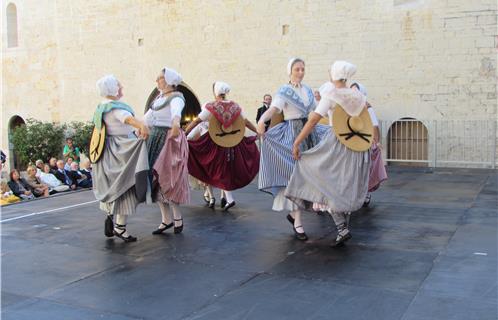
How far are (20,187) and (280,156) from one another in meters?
6.71

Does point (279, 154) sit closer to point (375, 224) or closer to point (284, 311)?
point (375, 224)

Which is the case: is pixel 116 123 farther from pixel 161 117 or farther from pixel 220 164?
pixel 220 164

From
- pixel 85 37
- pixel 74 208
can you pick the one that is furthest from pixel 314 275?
pixel 85 37

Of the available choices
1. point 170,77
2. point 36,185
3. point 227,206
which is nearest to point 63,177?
point 36,185

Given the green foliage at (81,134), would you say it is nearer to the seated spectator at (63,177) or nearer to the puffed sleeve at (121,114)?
the seated spectator at (63,177)

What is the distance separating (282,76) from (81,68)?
846 centimetres

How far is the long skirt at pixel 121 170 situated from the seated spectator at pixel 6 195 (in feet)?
16.1

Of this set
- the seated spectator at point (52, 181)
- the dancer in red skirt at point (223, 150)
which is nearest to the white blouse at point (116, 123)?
the dancer in red skirt at point (223, 150)

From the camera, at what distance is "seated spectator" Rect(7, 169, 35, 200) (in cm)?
1001

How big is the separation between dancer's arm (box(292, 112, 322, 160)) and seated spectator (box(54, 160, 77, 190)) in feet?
26.1

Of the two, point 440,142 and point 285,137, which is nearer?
point 285,137

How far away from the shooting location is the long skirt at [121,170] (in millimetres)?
5219

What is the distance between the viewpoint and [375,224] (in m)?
5.91

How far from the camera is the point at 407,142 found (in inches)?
526
